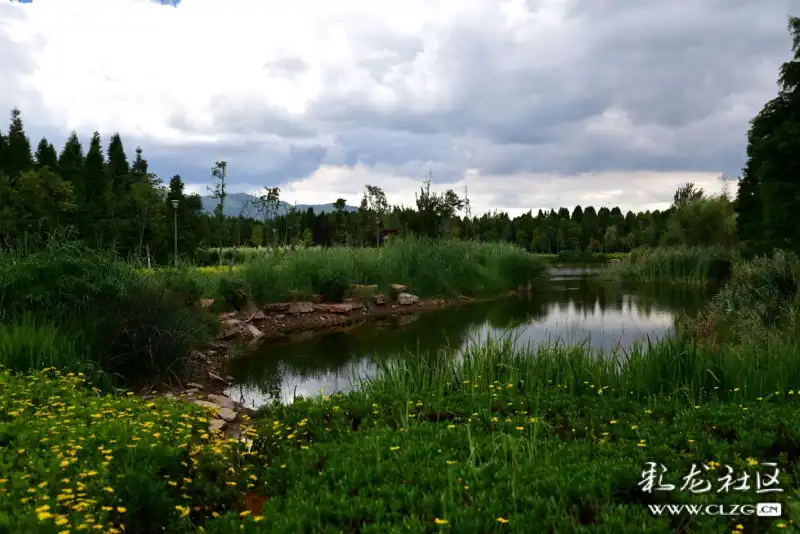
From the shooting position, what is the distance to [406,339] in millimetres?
11336

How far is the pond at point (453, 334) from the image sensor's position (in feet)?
26.7

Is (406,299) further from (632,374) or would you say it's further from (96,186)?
(96,186)

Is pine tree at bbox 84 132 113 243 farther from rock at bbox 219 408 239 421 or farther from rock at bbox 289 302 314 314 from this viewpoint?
rock at bbox 219 408 239 421

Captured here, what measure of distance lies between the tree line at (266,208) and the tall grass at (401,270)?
7.18 ft

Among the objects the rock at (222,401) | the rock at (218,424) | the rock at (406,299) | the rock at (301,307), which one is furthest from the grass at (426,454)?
the rock at (406,299)

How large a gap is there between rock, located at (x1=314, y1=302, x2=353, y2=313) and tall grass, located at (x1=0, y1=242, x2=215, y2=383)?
20.0 feet

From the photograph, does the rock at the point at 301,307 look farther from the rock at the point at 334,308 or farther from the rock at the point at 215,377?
the rock at the point at 215,377

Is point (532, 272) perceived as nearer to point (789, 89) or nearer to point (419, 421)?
point (789, 89)

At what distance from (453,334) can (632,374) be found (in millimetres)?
6611

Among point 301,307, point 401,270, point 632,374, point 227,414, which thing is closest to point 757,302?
point 632,374

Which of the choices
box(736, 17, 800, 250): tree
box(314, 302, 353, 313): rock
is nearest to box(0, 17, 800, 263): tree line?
box(736, 17, 800, 250): tree

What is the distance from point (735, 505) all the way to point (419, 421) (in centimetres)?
221

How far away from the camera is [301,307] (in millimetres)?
13742

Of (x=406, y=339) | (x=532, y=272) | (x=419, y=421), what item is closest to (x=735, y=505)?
(x=419, y=421)
